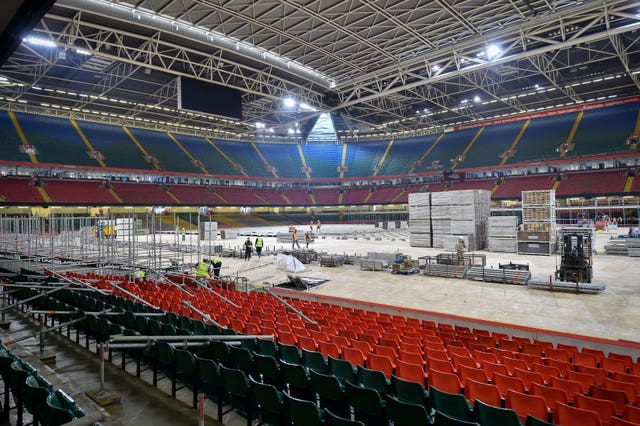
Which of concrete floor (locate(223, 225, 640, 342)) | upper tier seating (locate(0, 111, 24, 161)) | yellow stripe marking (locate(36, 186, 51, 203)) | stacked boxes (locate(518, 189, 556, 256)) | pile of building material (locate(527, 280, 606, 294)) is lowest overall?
concrete floor (locate(223, 225, 640, 342))

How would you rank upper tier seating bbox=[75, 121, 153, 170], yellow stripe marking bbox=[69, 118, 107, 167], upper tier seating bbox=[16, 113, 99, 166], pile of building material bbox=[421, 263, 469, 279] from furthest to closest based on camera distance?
upper tier seating bbox=[75, 121, 153, 170] → yellow stripe marking bbox=[69, 118, 107, 167] → upper tier seating bbox=[16, 113, 99, 166] → pile of building material bbox=[421, 263, 469, 279]

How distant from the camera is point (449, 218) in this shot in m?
28.1

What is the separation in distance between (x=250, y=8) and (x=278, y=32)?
2.80 metres

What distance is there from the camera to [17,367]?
15.6 ft

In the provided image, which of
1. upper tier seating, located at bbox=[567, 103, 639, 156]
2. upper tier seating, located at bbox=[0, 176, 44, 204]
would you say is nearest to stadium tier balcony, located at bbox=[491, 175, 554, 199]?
upper tier seating, located at bbox=[567, 103, 639, 156]

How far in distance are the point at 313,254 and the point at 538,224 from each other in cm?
1589

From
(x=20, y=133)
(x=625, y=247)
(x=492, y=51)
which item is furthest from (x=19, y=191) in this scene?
(x=625, y=247)

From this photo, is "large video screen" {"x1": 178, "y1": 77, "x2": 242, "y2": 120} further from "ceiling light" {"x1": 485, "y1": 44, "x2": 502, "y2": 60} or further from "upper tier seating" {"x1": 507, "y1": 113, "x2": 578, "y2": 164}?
"upper tier seating" {"x1": 507, "y1": 113, "x2": 578, "y2": 164}

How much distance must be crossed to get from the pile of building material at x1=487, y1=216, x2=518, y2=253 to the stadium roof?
11.7 m

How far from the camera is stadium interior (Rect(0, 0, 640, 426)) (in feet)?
16.2

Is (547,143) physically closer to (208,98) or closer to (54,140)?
(208,98)

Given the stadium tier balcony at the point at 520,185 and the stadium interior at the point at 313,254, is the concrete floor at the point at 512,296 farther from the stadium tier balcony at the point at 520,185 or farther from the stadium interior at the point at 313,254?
the stadium tier balcony at the point at 520,185

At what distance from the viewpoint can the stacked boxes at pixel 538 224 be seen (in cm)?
2408

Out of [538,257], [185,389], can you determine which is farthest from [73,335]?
[538,257]
